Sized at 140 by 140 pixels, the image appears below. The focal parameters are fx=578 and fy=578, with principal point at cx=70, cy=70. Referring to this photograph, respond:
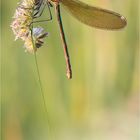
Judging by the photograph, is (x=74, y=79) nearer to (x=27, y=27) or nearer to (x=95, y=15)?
(x=95, y=15)

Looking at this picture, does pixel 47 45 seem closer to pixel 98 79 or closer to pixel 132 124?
pixel 98 79

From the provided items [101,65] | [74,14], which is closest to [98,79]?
[101,65]

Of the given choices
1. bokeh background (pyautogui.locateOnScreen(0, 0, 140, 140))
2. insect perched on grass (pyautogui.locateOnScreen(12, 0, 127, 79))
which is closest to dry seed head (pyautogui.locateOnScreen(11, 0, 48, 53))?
insect perched on grass (pyautogui.locateOnScreen(12, 0, 127, 79))

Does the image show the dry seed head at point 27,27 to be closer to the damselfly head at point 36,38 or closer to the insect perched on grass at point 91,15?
the damselfly head at point 36,38

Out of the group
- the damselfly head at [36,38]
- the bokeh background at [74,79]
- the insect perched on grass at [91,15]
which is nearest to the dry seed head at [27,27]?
the damselfly head at [36,38]

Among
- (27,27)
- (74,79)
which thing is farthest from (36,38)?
(74,79)

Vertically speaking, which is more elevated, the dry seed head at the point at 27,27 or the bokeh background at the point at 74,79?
the dry seed head at the point at 27,27
